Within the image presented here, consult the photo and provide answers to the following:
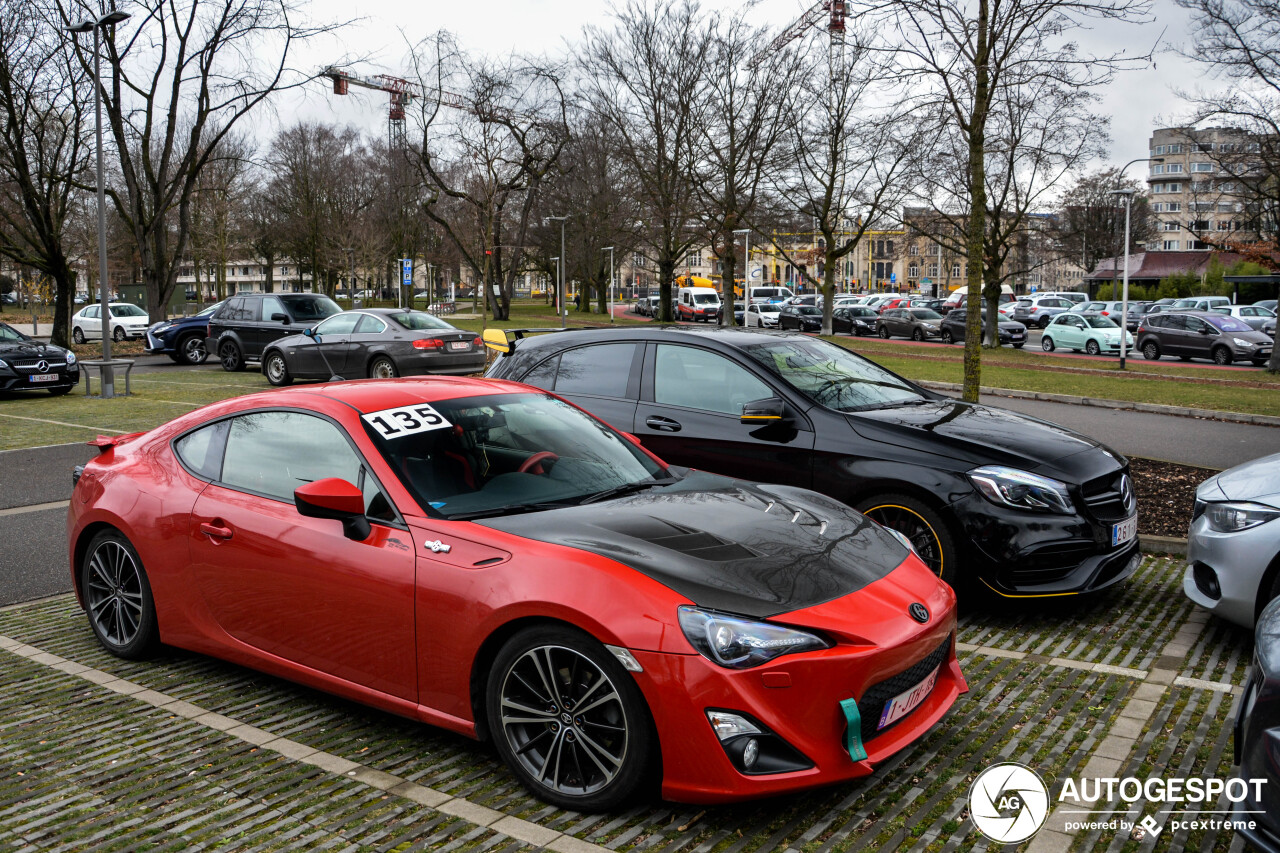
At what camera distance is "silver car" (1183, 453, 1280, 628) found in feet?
15.6

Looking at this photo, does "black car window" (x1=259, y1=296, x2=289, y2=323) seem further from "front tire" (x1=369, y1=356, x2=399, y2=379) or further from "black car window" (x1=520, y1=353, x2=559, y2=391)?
"black car window" (x1=520, y1=353, x2=559, y2=391)

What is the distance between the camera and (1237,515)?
16.3ft

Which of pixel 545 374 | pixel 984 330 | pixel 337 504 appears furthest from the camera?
pixel 984 330

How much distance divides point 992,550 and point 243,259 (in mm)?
72369

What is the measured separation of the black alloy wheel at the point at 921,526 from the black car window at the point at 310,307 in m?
20.0

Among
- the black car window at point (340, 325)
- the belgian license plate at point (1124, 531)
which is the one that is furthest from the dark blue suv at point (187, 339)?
the belgian license plate at point (1124, 531)

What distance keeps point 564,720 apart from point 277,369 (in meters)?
18.7

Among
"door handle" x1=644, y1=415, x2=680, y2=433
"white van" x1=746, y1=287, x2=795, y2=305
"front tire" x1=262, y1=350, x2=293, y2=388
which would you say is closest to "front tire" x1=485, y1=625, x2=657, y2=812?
"door handle" x1=644, y1=415, x2=680, y2=433

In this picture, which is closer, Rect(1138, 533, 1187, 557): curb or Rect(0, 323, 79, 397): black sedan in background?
Rect(1138, 533, 1187, 557): curb

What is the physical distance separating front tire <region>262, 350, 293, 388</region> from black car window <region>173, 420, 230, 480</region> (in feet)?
52.7

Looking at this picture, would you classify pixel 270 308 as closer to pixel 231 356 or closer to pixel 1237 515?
pixel 231 356

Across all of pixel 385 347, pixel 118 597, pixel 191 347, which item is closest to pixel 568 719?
pixel 118 597

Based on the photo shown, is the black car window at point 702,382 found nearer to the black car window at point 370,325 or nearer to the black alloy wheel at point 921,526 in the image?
the black alloy wheel at point 921,526

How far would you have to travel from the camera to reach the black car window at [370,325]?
62.4 ft
